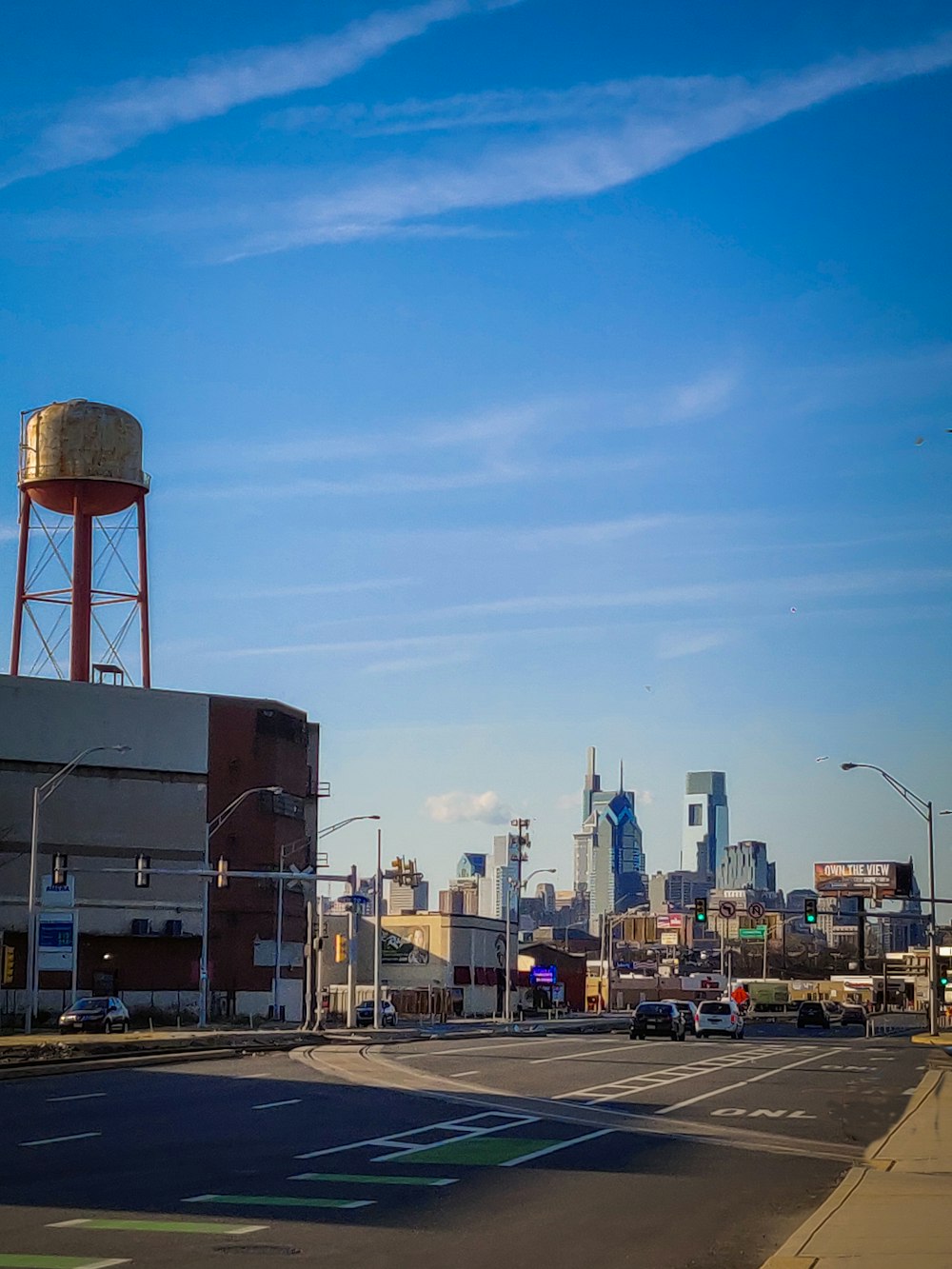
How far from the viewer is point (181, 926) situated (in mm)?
91625

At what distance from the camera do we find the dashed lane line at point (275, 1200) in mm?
15539

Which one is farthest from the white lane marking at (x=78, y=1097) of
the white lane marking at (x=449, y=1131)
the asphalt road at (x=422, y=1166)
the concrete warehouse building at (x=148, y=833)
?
the concrete warehouse building at (x=148, y=833)

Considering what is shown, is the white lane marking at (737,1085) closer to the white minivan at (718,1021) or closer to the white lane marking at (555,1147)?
the white lane marking at (555,1147)

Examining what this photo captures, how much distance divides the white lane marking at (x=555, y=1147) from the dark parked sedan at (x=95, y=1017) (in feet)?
154

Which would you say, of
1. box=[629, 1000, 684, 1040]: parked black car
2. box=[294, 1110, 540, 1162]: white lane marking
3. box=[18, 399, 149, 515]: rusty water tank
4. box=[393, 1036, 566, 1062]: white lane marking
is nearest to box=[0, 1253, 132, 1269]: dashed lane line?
box=[294, 1110, 540, 1162]: white lane marking

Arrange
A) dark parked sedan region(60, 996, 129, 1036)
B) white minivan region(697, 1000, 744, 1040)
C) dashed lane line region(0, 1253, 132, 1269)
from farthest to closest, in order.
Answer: white minivan region(697, 1000, 744, 1040) → dark parked sedan region(60, 996, 129, 1036) → dashed lane line region(0, 1253, 132, 1269)

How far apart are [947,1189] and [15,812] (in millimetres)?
78403

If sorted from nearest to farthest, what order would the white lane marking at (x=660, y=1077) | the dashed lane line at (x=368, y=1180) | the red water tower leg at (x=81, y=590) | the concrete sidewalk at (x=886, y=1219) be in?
the concrete sidewalk at (x=886, y=1219), the dashed lane line at (x=368, y=1180), the white lane marking at (x=660, y=1077), the red water tower leg at (x=81, y=590)

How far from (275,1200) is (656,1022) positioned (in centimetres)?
4890

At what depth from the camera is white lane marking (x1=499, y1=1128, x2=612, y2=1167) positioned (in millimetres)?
19453

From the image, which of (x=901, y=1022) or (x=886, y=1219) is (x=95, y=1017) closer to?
(x=886, y=1219)

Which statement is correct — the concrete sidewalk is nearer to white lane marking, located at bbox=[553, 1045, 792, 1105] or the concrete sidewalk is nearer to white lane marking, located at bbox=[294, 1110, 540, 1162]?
white lane marking, located at bbox=[294, 1110, 540, 1162]

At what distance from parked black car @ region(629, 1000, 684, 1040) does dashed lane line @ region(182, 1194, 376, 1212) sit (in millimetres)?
47813

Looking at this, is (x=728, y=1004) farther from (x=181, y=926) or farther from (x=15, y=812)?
(x=15, y=812)
